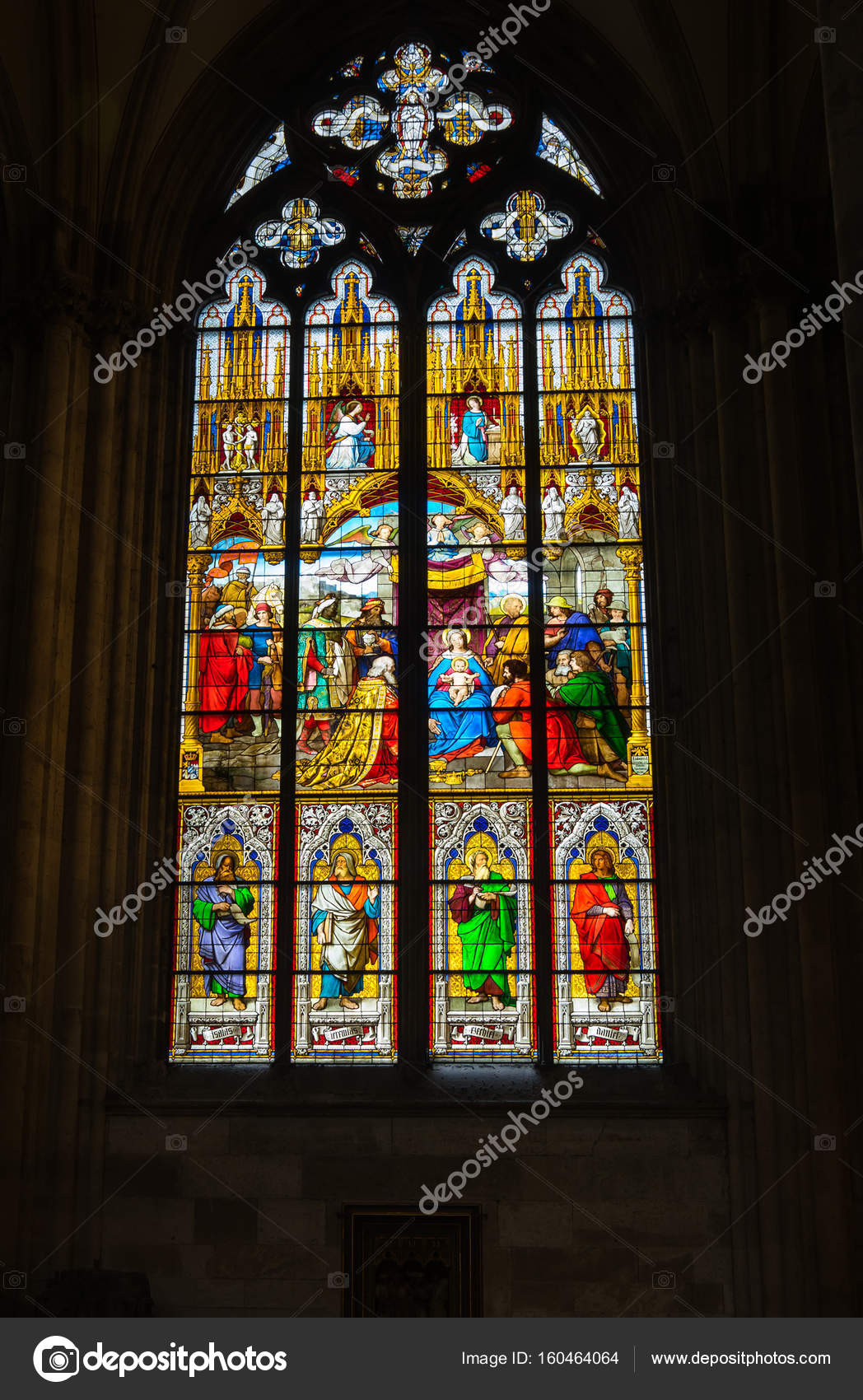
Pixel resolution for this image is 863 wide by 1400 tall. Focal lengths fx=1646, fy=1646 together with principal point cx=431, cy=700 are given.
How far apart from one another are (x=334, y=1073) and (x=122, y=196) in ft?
22.6

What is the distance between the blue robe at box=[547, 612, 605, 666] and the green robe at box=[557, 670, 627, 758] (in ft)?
0.68

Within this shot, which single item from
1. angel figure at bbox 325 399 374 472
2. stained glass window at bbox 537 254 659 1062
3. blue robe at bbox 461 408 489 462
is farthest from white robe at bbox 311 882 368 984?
blue robe at bbox 461 408 489 462

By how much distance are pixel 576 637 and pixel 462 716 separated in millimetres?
1061

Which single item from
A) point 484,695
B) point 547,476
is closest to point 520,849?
point 484,695

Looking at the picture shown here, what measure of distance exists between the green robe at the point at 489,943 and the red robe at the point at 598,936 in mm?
481

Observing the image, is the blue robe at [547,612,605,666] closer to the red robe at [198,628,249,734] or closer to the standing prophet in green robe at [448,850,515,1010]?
the standing prophet in green robe at [448,850,515,1010]

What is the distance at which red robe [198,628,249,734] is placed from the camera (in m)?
12.4

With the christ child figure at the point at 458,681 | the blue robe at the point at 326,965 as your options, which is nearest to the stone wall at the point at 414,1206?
the blue robe at the point at 326,965

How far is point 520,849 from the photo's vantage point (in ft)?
38.9
